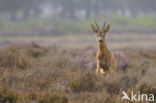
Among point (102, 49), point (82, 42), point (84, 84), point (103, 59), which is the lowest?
point (82, 42)

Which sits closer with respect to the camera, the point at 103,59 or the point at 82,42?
the point at 103,59

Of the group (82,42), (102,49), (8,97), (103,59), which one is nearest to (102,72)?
(103,59)

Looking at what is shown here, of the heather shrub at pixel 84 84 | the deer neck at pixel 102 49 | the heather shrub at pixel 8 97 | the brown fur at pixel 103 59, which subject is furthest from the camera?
the deer neck at pixel 102 49

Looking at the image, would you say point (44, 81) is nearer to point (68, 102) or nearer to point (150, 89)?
point (68, 102)

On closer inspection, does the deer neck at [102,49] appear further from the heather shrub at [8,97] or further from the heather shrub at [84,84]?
the heather shrub at [8,97]

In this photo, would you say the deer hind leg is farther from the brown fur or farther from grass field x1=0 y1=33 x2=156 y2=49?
grass field x1=0 y1=33 x2=156 y2=49

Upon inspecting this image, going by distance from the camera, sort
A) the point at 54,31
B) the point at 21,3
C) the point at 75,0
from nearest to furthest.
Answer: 1. the point at 54,31
2. the point at 21,3
3. the point at 75,0

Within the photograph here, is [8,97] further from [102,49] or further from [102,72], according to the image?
[102,49]

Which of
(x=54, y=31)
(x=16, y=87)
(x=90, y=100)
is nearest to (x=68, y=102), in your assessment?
(x=90, y=100)

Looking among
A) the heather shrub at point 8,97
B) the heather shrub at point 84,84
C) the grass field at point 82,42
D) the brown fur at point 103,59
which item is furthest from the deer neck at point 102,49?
the grass field at point 82,42

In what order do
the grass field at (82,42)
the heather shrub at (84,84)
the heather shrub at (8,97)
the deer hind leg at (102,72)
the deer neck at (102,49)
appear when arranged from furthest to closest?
1. the grass field at (82,42)
2. the deer neck at (102,49)
3. the deer hind leg at (102,72)
4. the heather shrub at (84,84)
5. the heather shrub at (8,97)

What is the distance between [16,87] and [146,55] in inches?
423

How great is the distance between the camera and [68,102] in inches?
229

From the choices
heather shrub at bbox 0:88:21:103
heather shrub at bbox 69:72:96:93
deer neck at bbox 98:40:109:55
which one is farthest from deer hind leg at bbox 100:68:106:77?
heather shrub at bbox 0:88:21:103
